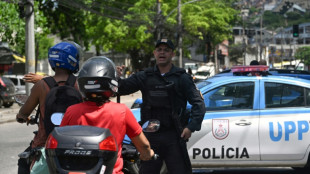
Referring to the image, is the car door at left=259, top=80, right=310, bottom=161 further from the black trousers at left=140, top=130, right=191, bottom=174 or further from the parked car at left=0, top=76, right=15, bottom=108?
the parked car at left=0, top=76, right=15, bottom=108

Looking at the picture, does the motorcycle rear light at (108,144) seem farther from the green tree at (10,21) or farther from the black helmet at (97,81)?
the green tree at (10,21)

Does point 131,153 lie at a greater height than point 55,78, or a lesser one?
lesser

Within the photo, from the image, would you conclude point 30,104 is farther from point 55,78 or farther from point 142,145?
point 142,145

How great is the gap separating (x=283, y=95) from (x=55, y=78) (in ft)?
12.8

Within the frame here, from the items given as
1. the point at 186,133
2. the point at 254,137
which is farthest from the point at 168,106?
the point at 254,137

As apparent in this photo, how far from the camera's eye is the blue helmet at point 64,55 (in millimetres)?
4094

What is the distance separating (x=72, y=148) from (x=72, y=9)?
1070 inches

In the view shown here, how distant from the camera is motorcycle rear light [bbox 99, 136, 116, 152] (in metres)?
2.84

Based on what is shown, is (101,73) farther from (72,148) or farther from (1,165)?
(1,165)

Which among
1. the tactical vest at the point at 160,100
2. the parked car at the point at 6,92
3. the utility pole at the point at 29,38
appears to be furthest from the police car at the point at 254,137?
the parked car at the point at 6,92

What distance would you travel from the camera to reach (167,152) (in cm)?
486

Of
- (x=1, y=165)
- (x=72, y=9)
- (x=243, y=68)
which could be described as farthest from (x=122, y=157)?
(x=72, y=9)

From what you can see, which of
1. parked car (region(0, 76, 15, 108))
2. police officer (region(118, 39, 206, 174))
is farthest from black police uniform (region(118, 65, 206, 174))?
parked car (region(0, 76, 15, 108))

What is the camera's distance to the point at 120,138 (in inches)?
129
